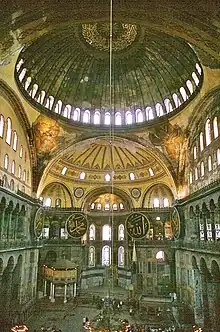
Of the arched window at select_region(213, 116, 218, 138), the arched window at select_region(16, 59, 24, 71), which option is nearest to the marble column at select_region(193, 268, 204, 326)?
the arched window at select_region(213, 116, 218, 138)

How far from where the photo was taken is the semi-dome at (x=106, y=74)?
21.0 m

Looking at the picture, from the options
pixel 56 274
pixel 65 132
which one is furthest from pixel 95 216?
pixel 65 132

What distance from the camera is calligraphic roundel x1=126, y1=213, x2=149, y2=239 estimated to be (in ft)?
88.7

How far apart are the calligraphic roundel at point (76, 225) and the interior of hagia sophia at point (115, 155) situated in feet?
0.41

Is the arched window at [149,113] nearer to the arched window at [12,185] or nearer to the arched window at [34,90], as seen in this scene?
the arched window at [34,90]

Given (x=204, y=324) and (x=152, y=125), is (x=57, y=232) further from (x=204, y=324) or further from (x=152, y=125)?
(x=204, y=324)

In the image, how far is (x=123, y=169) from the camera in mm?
33438

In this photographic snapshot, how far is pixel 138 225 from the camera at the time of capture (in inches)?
1065

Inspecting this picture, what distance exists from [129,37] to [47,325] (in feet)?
67.7

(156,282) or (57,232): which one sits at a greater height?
(57,232)

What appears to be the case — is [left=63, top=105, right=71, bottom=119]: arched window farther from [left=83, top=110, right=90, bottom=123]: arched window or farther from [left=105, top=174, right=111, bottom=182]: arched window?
[left=105, top=174, right=111, bottom=182]: arched window

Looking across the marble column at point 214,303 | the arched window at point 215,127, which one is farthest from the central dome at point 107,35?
the marble column at point 214,303

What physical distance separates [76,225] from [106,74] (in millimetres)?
13262

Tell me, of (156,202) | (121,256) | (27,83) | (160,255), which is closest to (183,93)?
(27,83)
